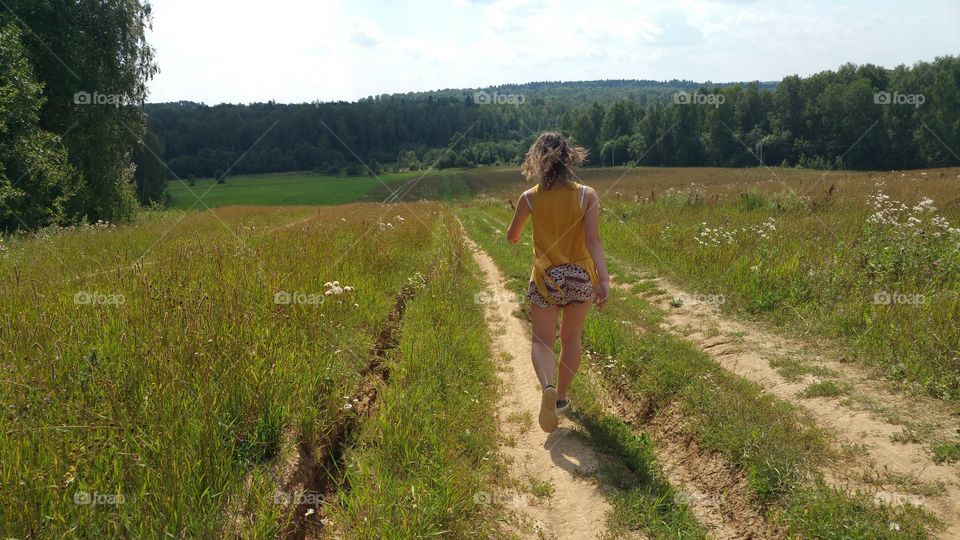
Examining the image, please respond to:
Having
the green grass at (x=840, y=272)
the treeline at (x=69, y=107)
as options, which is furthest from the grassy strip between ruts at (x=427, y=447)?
the treeline at (x=69, y=107)

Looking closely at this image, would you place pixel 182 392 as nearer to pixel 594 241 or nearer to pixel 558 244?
pixel 558 244

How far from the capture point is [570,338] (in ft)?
14.7

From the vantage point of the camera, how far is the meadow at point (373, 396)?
274cm

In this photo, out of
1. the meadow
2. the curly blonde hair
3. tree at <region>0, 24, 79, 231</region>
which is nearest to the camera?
the meadow

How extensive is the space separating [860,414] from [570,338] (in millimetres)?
2459

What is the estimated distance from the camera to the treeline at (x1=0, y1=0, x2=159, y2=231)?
49.1 feet

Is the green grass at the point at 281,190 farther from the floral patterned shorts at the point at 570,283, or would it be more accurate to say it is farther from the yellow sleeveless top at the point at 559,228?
the floral patterned shorts at the point at 570,283

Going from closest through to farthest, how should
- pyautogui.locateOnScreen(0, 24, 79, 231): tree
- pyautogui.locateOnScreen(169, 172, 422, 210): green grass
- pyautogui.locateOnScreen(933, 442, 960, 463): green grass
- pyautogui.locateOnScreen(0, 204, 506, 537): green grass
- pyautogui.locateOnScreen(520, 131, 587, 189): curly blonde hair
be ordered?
1. pyautogui.locateOnScreen(0, 204, 506, 537): green grass
2. pyautogui.locateOnScreen(933, 442, 960, 463): green grass
3. pyautogui.locateOnScreen(520, 131, 587, 189): curly blonde hair
4. pyautogui.locateOnScreen(0, 24, 79, 231): tree
5. pyautogui.locateOnScreen(169, 172, 422, 210): green grass

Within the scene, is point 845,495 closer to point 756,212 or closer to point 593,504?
point 593,504

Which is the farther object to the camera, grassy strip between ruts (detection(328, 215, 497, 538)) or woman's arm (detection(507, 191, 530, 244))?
woman's arm (detection(507, 191, 530, 244))

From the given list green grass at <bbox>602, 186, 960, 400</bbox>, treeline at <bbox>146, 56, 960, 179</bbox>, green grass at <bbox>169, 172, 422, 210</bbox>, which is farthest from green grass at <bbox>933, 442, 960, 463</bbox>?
treeline at <bbox>146, 56, 960, 179</bbox>

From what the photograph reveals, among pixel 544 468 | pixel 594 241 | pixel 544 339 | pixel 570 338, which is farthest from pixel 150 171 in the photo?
pixel 544 468

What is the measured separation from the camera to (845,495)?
10.3ft

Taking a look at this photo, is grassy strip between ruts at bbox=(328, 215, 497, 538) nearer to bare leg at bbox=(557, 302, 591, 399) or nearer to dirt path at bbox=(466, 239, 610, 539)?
dirt path at bbox=(466, 239, 610, 539)
